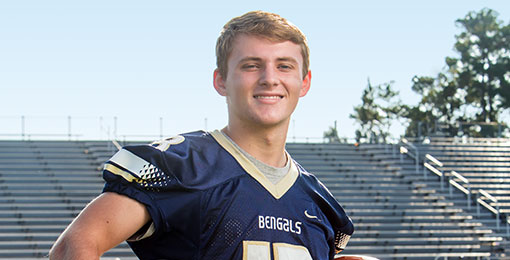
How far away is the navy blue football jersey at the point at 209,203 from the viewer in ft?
6.17

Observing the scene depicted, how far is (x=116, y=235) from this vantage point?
5.86ft

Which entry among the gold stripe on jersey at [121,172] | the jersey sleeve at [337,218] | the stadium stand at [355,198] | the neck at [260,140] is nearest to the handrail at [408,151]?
the stadium stand at [355,198]

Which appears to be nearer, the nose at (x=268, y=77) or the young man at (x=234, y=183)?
the young man at (x=234, y=183)

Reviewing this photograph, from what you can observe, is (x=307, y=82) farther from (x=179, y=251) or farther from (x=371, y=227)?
(x=371, y=227)

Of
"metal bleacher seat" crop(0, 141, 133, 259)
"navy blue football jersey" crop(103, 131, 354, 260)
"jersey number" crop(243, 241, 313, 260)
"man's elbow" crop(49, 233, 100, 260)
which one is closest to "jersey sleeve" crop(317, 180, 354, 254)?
"navy blue football jersey" crop(103, 131, 354, 260)

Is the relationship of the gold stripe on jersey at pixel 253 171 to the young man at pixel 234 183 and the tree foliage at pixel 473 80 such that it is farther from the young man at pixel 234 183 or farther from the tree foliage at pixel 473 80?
the tree foliage at pixel 473 80

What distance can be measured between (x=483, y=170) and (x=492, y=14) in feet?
53.1

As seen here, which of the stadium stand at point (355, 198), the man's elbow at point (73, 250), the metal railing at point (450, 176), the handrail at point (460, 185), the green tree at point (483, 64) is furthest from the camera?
the green tree at point (483, 64)

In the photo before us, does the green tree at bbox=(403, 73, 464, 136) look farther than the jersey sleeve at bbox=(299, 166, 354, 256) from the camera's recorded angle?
Yes

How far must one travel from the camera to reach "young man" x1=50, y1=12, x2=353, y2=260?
1.84m

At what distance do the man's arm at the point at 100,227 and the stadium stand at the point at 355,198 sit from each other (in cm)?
1159

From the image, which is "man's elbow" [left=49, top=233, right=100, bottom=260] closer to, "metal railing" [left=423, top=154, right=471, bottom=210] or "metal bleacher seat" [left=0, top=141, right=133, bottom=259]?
"metal bleacher seat" [left=0, top=141, right=133, bottom=259]

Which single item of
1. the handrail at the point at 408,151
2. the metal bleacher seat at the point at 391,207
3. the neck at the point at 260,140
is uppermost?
the neck at the point at 260,140

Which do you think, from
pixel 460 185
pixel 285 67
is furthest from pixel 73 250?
pixel 460 185
